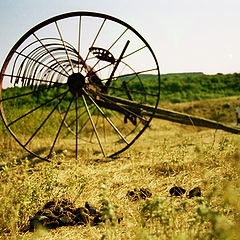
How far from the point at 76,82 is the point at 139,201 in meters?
2.52

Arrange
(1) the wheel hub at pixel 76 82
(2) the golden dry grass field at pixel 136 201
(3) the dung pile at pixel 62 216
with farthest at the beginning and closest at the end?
(1) the wheel hub at pixel 76 82 < (3) the dung pile at pixel 62 216 < (2) the golden dry grass field at pixel 136 201

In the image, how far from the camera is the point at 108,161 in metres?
4.47

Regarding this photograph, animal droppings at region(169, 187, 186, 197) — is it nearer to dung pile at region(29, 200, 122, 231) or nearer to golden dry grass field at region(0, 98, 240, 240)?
golden dry grass field at region(0, 98, 240, 240)

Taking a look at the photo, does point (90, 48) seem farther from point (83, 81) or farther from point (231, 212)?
point (231, 212)

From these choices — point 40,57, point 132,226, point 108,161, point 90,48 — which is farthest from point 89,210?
point 40,57

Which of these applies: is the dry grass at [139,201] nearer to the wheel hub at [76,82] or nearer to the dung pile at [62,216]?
the dung pile at [62,216]

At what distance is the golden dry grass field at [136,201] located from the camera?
4.48 ft

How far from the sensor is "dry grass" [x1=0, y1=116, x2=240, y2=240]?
1.38m

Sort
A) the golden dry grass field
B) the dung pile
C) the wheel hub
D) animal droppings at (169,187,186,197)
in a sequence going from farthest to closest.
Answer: the wheel hub, animal droppings at (169,187,186,197), the dung pile, the golden dry grass field

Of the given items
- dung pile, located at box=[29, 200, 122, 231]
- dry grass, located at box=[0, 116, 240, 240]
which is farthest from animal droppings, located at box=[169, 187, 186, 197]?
dung pile, located at box=[29, 200, 122, 231]

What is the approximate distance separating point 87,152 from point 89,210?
318 centimetres

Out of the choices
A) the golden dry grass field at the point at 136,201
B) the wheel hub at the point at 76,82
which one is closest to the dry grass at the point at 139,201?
the golden dry grass field at the point at 136,201

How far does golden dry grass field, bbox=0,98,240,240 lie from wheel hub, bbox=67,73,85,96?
138 cm

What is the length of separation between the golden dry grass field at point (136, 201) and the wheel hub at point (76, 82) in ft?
4.54
